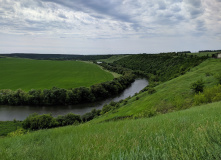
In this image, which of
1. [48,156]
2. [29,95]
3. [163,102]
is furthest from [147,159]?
[29,95]

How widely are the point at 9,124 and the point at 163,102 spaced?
38926 millimetres

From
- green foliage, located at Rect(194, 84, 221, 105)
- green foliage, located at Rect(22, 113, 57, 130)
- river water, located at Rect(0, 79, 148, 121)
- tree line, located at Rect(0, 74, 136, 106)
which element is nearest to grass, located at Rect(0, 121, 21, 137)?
green foliage, located at Rect(22, 113, 57, 130)

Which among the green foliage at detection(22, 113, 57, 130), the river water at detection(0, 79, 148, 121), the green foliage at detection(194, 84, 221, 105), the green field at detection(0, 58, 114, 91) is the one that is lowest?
the river water at detection(0, 79, 148, 121)

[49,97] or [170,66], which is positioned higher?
[170,66]

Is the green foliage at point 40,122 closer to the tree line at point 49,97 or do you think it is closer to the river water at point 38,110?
the river water at point 38,110

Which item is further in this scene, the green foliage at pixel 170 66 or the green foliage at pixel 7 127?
the green foliage at pixel 170 66

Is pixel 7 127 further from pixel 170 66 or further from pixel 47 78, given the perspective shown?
pixel 170 66

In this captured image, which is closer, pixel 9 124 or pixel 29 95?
pixel 9 124

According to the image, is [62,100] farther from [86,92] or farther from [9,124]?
[9,124]

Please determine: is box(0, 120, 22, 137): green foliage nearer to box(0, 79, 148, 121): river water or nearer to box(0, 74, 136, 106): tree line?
box(0, 79, 148, 121): river water

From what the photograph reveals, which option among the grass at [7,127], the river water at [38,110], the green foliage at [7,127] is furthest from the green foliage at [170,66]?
the grass at [7,127]

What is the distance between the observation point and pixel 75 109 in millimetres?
50719

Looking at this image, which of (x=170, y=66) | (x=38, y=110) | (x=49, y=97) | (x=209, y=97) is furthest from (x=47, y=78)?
(x=209, y=97)

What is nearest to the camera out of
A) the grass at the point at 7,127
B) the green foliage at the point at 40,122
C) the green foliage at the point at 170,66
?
the grass at the point at 7,127
